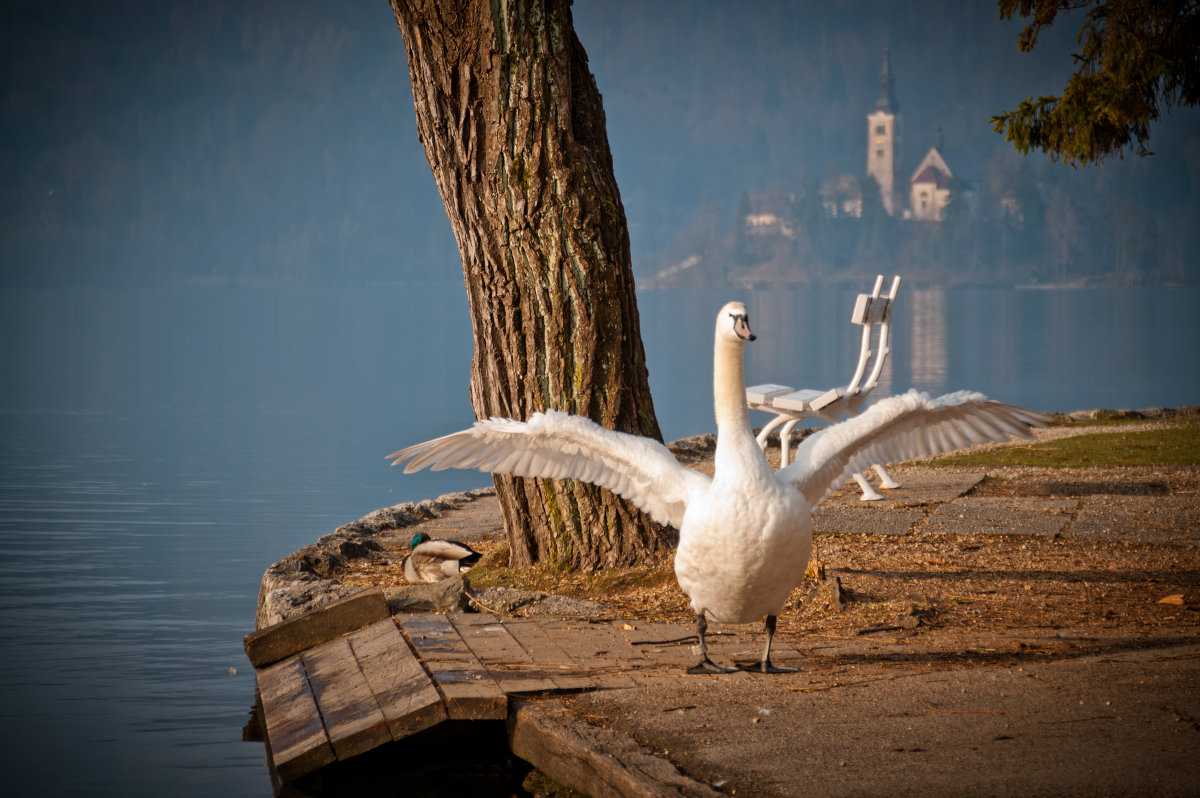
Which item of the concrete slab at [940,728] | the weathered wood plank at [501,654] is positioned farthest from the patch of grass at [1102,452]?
the weathered wood plank at [501,654]

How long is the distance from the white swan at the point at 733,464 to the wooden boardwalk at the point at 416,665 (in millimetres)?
417

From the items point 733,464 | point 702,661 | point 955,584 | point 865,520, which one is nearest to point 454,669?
point 702,661

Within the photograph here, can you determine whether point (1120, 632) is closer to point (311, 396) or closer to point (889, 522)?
point (889, 522)

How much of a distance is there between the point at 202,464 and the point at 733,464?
55.0 feet

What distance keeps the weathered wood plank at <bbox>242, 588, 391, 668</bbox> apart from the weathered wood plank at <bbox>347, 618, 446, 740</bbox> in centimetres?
8

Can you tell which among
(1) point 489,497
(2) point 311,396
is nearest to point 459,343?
(2) point 311,396

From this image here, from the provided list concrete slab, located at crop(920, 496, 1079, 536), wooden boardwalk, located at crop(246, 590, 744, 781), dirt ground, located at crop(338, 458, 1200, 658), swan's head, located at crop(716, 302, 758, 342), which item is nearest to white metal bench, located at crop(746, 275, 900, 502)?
concrete slab, located at crop(920, 496, 1079, 536)

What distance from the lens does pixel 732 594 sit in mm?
4824

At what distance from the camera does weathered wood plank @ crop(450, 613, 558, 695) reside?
15.2 feet

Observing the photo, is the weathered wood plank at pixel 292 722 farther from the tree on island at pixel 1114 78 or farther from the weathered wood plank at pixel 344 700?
the tree on island at pixel 1114 78

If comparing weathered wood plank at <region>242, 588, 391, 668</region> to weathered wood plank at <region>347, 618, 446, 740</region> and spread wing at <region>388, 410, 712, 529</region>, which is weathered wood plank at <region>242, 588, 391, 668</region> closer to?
weathered wood plank at <region>347, 618, 446, 740</region>

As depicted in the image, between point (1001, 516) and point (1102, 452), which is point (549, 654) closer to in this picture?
point (1001, 516)

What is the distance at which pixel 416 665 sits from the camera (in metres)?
4.87

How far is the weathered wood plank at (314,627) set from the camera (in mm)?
5535
